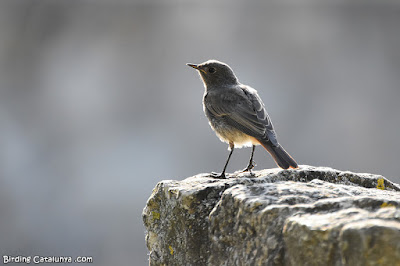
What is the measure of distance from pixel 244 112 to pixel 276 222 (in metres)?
2.82

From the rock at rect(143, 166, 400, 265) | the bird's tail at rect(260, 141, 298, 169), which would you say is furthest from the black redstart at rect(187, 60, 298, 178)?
the rock at rect(143, 166, 400, 265)

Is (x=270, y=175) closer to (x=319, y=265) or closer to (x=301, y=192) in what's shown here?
(x=301, y=192)

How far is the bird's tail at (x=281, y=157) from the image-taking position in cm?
450

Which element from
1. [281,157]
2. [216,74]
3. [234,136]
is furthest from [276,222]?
[216,74]

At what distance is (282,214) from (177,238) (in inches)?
42.5

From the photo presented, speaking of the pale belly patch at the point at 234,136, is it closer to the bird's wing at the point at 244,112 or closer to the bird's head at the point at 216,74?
the bird's wing at the point at 244,112

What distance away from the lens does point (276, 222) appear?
2605 millimetres

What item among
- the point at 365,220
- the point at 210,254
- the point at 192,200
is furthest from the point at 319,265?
the point at 192,200

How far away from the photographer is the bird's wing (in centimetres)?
512

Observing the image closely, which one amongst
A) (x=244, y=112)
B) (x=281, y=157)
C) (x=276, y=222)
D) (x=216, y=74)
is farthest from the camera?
(x=216, y=74)

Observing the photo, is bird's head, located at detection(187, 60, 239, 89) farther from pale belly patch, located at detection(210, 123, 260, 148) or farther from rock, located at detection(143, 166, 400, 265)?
rock, located at detection(143, 166, 400, 265)

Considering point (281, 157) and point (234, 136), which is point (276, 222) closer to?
point (281, 157)

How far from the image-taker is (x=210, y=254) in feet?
10.4

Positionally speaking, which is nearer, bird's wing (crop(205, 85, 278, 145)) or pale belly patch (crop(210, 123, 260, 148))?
bird's wing (crop(205, 85, 278, 145))
